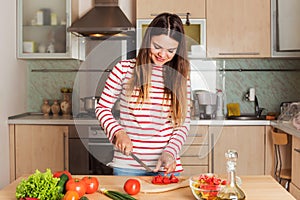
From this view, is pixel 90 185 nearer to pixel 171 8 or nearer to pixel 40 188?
pixel 40 188

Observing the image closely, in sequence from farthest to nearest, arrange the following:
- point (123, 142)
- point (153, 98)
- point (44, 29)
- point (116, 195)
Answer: point (44, 29) < point (153, 98) < point (123, 142) < point (116, 195)

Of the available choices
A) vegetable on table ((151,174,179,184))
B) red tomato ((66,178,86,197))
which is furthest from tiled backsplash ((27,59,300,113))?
red tomato ((66,178,86,197))

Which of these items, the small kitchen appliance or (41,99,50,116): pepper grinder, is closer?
the small kitchen appliance

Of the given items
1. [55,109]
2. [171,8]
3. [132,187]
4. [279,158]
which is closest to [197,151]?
[279,158]

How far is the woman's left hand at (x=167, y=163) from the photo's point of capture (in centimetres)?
176

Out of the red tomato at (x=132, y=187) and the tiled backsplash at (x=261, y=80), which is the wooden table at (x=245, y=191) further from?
the tiled backsplash at (x=261, y=80)

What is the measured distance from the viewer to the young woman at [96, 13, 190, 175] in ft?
5.98

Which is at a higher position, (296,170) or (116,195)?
(116,195)

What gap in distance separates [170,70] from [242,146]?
162cm

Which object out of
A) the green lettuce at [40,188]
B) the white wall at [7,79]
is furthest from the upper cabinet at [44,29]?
the green lettuce at [40,188]

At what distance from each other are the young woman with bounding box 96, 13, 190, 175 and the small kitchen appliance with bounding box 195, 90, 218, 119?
63.4 inches

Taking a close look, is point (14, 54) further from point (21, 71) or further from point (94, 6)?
point (94, 6)

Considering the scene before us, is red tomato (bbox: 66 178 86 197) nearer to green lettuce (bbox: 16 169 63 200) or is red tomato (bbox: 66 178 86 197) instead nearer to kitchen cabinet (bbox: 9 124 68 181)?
green lettuce (bbox: 16 169 63 200)

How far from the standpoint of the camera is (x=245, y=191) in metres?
1.59
